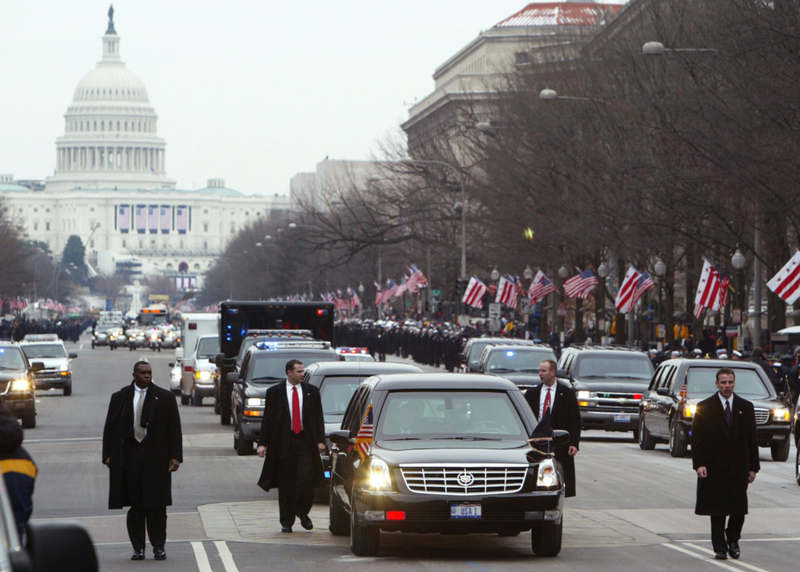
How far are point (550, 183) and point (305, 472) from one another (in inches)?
1365

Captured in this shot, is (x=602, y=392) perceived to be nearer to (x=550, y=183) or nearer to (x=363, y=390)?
(x=363, y=390)

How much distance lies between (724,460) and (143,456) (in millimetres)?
4449

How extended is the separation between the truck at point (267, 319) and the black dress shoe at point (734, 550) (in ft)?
76.5

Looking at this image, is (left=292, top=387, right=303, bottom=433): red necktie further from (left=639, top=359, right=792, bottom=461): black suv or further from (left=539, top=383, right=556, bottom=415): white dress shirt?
(left=639, top=359, right=792, bottom=461): black suv

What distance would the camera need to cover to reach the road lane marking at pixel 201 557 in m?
11.1

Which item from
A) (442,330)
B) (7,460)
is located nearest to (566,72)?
(442,330)

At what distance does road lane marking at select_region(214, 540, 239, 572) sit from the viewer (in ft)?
36.4

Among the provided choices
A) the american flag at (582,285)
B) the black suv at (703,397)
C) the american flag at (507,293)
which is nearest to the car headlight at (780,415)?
the black suv at (703,397)

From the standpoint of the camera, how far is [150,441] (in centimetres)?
1160

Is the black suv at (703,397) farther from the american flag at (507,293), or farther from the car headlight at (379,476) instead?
the american flag at (507,293)

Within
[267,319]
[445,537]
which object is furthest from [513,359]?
[445,537]

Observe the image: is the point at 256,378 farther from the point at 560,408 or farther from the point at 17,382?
the point at 560,408

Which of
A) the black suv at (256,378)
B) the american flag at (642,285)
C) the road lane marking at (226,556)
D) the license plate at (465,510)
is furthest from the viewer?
the american flag at (642,285)

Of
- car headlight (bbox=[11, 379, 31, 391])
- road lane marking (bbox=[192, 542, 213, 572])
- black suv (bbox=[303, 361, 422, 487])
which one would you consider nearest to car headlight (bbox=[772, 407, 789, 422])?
black suv (bbox=[303, 361, 422, 487])
